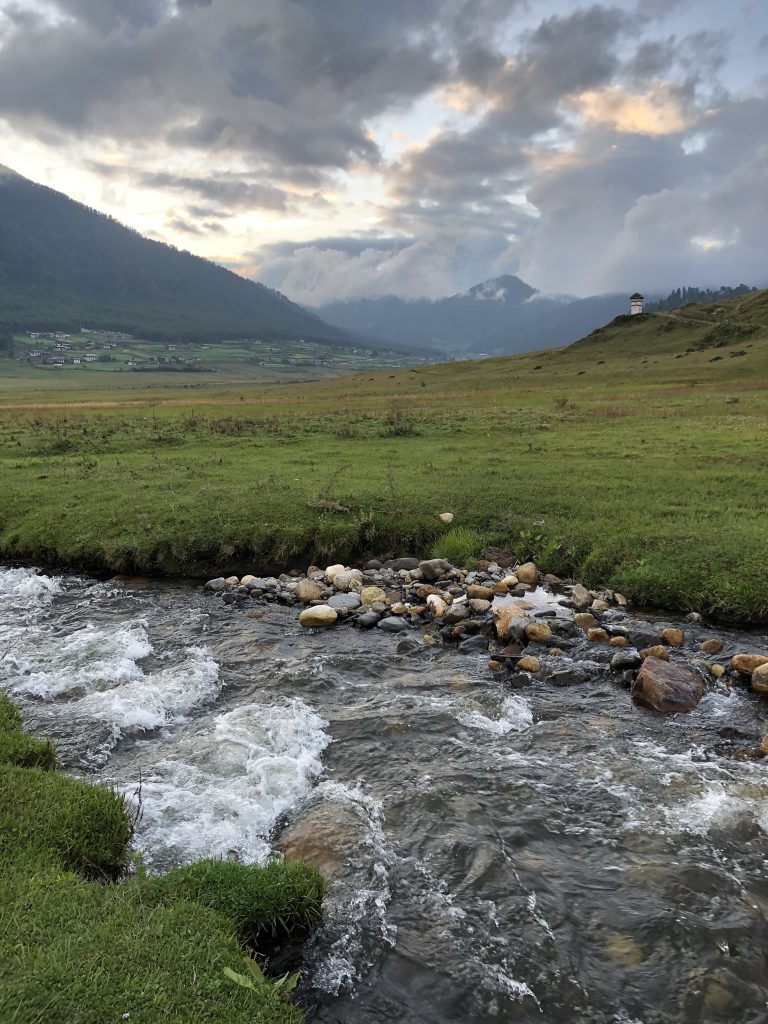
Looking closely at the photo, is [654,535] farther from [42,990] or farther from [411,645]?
[42,990]

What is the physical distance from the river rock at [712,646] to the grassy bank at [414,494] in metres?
1.87

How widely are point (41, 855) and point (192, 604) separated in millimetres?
12157

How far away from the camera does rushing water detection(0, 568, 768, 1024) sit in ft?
23.1

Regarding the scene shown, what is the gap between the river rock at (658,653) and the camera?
1418 cm

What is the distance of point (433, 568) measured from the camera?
19.7m

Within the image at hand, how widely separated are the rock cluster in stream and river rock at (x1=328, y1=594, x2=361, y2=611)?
0.10 ft

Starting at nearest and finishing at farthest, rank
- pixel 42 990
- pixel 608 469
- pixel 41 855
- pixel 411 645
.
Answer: pixel 42 990
pixel 41 855
pixel 411 645
pixel 608 469

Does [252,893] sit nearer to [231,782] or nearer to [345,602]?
[231,782]

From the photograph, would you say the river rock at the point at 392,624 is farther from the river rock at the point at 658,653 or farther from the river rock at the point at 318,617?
the river rock at the point at 658,653

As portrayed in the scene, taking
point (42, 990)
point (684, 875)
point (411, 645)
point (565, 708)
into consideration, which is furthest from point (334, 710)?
point (42, 990)

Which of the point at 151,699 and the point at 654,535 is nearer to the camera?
the point at 151,699

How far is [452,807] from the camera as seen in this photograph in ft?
32.1

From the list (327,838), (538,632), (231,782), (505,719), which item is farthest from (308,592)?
(327,838)

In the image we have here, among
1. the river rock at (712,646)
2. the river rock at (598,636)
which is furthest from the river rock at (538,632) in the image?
the river rock at (712,646)
